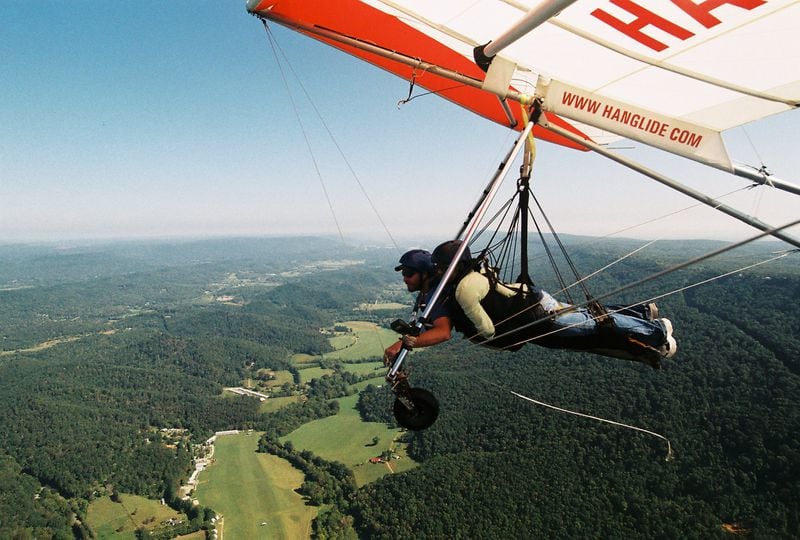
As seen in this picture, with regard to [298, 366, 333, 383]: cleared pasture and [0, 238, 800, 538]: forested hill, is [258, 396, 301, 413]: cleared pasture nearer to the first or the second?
[0, 238, 800, 538]: forested hill

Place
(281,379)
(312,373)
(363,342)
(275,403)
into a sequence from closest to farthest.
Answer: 1. (275,403)
2. (312,373)
3. (281,379)
4. (363,342)

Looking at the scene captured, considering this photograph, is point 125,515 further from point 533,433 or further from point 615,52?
point 615,52

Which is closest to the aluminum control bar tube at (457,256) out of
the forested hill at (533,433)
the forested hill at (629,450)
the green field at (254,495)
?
the forested hill at (533,433)

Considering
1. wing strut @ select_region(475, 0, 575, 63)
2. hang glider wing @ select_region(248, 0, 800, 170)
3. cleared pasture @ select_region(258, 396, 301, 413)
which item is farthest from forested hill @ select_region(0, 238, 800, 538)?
wing strut @ select_region(475, 0, 575, 63)

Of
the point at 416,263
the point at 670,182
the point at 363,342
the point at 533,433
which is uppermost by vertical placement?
the point at 670,182

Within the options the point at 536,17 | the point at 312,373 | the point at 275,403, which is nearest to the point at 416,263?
the point at 536,17

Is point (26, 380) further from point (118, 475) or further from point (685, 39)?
point (685, 39)

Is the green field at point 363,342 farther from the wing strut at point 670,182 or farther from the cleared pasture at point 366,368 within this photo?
the wing strut at point 670,182
